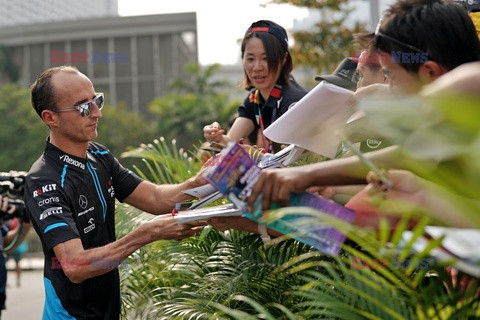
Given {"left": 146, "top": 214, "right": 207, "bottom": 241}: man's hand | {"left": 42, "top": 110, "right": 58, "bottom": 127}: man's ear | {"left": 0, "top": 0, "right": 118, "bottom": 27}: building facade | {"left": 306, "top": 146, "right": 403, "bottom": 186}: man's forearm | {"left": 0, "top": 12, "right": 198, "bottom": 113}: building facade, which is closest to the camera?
{"left": 306, "top": 146, "right": 403, "bottom": 186}: man's forearm

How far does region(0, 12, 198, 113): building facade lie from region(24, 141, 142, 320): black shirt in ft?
145

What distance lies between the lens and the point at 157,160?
14.9 ft

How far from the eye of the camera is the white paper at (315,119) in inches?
99.3

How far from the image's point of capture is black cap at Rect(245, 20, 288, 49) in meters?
4.26

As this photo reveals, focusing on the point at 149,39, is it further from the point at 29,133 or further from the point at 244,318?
the point at 244,318

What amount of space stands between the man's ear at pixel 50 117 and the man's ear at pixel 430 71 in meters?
1.83

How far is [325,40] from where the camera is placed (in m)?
14.8

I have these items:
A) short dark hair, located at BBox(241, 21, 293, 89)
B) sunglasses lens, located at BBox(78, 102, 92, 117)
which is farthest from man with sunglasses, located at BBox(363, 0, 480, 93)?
short dark hair, located at BBox(241, 21, 293, 89)

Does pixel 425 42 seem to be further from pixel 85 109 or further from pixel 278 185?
pixel 85 109

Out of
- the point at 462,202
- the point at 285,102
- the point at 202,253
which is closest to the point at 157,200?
the point at 202,253

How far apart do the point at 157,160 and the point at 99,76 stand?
44548 millimetres

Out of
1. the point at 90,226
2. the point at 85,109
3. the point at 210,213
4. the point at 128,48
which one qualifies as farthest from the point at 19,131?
the point at 210,213

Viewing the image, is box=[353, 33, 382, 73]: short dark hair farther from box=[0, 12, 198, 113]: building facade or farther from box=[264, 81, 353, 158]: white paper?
box=[0, 12, 198, 113]: building facade

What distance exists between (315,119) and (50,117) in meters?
1.36
